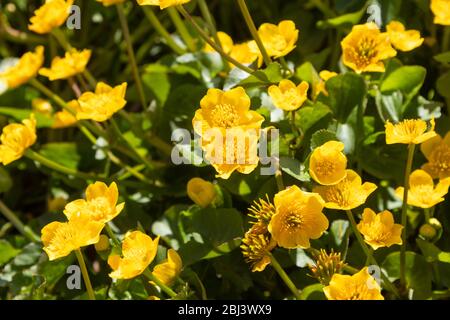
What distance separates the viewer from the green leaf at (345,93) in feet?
3.32

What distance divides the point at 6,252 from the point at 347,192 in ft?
1.96

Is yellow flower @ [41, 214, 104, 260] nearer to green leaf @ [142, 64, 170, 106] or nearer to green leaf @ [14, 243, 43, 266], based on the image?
green leaf @ [14, 243, 43, 266]

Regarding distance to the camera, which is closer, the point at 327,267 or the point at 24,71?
the point at 327,267

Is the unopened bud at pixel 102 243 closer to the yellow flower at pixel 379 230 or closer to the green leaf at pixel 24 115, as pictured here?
the yellow flower at pixel 379 230

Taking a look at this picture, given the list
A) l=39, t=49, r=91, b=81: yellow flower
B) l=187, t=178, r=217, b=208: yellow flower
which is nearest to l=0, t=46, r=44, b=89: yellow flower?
l=39, t=49, r=91, b=81: yellow flower

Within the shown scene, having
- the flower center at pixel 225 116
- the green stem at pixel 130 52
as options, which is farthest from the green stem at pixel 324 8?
the flower center at pixel 225 116

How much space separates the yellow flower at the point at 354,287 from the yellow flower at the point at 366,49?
1.09ft

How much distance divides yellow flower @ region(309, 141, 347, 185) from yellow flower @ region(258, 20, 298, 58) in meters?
0.18

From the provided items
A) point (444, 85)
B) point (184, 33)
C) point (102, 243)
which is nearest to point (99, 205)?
point (102, 243)

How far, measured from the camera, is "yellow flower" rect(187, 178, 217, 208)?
98 cm

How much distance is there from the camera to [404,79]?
3.43 ft

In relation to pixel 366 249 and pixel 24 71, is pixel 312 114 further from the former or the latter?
pixel 24 71

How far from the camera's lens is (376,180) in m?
1.10

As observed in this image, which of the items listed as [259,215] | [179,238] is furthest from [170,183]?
[259,215]
